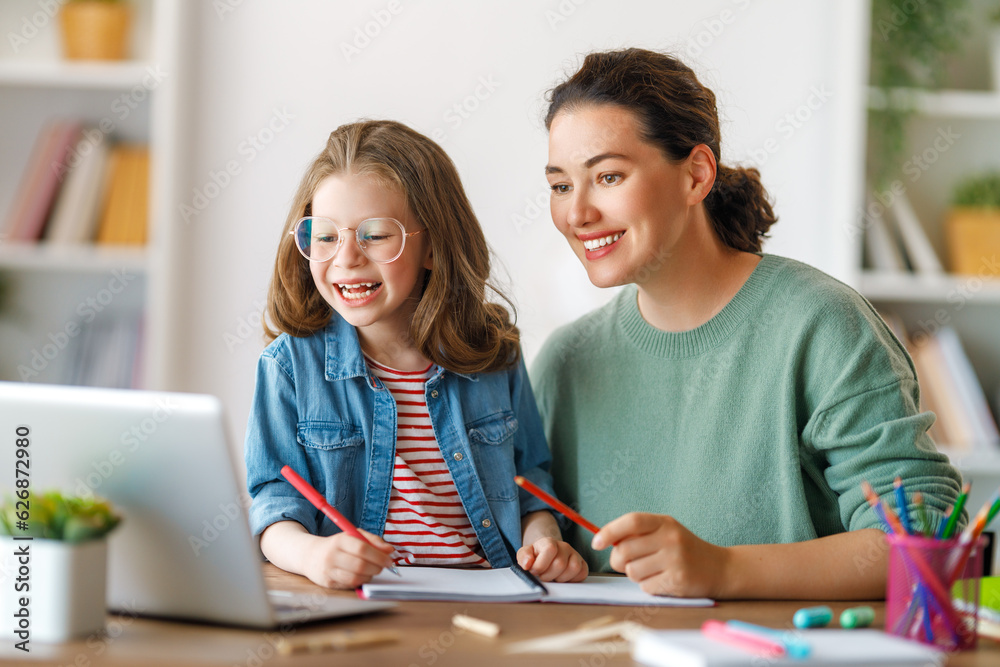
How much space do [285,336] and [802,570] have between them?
0.82 m

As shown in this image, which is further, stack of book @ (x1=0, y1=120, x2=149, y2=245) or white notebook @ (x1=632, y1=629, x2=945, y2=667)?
stack of book @ (x1=0, y1=120, x2=149, y2=245)

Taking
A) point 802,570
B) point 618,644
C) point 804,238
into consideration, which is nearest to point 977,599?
point 802,570

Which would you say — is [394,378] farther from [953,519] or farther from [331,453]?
[953,519]

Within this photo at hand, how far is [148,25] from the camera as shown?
9.06 ft

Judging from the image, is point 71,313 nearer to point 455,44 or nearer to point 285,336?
point 455,44

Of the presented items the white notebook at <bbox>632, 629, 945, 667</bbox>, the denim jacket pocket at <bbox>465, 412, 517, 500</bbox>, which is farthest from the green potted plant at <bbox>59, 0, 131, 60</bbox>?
the white notebook at <bbox>632, 629, 945, 667</bbox>

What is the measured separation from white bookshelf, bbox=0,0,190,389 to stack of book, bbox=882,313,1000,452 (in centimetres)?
210

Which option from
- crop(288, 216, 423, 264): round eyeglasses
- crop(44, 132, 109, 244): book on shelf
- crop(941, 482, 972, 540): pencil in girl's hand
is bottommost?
crop(941, 482, 972, 540): pencil in girl's hand

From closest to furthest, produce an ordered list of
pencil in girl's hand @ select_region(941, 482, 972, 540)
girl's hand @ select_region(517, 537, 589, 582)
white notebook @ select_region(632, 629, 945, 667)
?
white notebook @ select_region(632, 629, 945, 667) → pencil in girl's hand @ select_region(941, 482, 972, 540) → girl's hand @ select_region(517, 537, 589, 582)

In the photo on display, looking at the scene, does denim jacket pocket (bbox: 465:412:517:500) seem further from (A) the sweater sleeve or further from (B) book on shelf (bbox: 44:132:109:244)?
(B) book on shelf (bbox: 44:132:109:244)

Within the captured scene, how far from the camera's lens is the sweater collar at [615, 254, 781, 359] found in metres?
1.50

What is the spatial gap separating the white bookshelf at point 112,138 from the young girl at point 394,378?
1271 mm

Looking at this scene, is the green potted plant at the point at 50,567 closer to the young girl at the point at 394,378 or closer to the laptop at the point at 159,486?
the laptop at the point at 159,486

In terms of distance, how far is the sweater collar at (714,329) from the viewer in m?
Answer: 1.50
